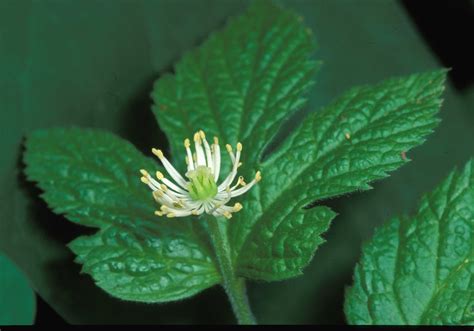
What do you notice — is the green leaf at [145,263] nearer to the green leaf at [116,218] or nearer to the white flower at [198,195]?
the green leaf at [116,218]

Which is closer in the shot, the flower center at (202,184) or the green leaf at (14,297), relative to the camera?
the flower center at (202,184)

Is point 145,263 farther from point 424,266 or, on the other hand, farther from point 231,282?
point 424,266

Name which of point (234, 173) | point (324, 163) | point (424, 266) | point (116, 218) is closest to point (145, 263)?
point (116, 218)

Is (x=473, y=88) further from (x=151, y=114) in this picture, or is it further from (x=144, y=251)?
(x=144, y=251)

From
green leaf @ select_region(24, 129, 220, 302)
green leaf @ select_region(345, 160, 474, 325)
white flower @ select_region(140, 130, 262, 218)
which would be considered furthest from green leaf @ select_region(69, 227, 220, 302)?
green leaf @ select_region(345, 160, 474, 325)

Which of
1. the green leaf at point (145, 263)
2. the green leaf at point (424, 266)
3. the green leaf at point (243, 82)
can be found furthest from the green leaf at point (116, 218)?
the green leaf at point (424, 266)

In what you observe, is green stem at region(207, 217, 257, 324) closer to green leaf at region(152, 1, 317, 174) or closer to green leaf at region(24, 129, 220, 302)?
green leaf at region(24, 129, 220, 302)
